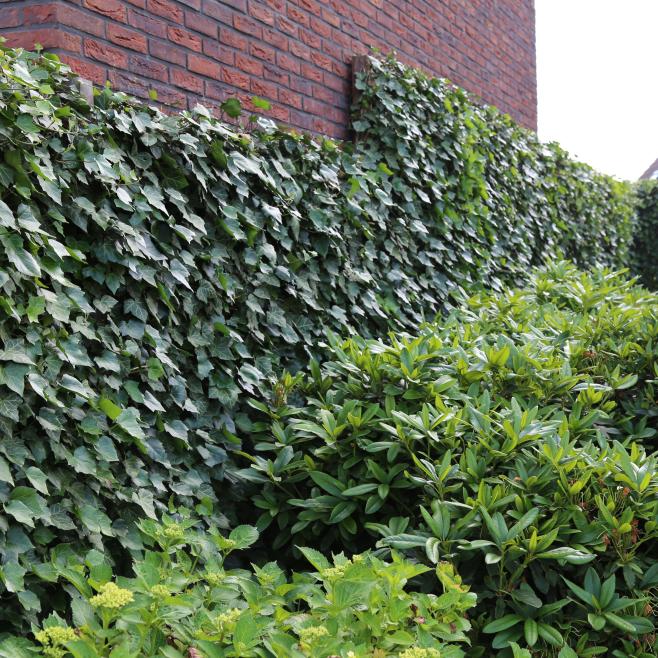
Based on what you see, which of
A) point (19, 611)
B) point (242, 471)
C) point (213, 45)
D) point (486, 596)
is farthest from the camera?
point (213, 45)

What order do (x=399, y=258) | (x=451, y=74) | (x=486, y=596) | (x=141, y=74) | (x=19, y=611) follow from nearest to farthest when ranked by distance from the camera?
(x=19, y=611)
(x=486, y=596)
(x=141, y=74)
(x=399, y=258)
(x=451, y=74)

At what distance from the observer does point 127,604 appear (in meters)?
1.55

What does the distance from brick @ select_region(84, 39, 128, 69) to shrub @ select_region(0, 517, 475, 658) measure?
189 cm

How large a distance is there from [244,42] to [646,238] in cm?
Result: 706

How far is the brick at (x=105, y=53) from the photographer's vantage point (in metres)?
2.80

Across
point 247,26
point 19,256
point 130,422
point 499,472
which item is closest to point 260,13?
point 247,26

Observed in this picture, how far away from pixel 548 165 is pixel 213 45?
430 cm

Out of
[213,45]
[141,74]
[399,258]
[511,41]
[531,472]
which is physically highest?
[511,41]

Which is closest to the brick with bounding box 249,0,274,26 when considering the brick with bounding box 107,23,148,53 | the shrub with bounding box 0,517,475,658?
the brick with bounding box 107,23,148,53

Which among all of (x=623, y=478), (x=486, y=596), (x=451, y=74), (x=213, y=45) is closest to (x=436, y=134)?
(x=451, y=74)

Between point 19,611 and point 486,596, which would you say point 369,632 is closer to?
point 486,596

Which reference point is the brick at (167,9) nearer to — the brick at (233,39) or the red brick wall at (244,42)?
the red brick wall at (244,42)

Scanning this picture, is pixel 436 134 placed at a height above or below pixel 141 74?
above

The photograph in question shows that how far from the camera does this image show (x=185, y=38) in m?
3.27
